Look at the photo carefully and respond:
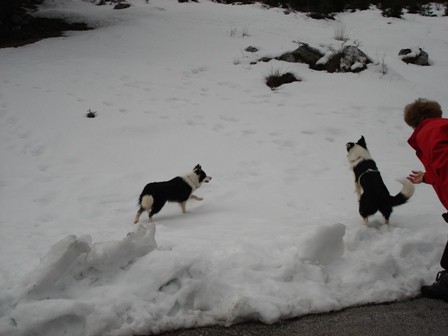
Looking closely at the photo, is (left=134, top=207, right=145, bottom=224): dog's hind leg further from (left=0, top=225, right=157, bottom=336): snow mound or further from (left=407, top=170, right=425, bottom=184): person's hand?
(left=407, top=170, right=425, bottom=184): person's hand

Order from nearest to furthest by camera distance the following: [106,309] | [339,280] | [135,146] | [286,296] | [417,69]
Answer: [106,309] → [286,296] → [339,280] → [135,146] → [417,69]

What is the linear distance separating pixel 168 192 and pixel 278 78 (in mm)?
6701

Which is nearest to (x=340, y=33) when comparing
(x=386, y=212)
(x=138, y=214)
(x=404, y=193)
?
(x=404, y=193)

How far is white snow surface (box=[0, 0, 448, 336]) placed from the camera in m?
2.85

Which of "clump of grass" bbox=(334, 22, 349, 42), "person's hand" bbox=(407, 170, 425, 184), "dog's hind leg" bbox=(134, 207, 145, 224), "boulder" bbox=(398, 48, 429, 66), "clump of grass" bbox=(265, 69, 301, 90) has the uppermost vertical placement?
"clump of grass" bbox=(334, 22, 349, 42)

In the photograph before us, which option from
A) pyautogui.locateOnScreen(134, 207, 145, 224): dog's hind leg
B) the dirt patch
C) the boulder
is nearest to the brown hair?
pyautogui.locateOnScreen(134, 207, 145, 224): dog's hind leg

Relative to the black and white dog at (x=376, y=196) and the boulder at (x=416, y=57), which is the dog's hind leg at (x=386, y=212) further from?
the boulder at (x=416, y=57)

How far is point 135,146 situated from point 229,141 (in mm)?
2044

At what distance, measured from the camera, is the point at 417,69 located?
11586mm

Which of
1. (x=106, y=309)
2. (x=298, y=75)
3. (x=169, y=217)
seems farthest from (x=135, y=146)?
(x=298, y=75)

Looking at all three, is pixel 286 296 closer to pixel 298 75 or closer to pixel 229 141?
pixel 229 141

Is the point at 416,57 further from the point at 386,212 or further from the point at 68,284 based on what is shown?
the point at 68,284

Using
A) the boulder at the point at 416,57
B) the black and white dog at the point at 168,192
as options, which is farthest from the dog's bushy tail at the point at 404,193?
the boulder at the point at 416,57

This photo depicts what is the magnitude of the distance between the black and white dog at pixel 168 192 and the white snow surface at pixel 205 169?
0.26m
